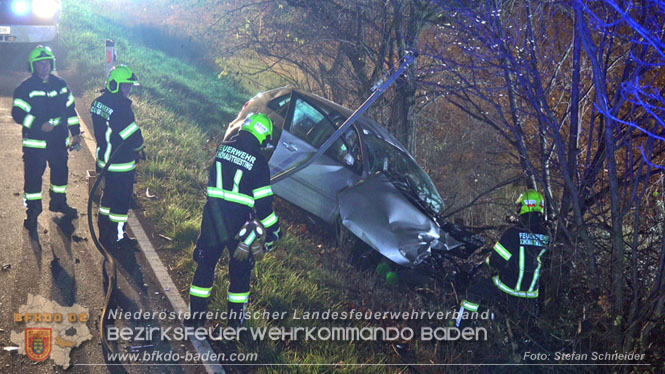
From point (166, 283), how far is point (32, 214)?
1744 mm

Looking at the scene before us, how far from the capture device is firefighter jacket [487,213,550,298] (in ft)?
17.7

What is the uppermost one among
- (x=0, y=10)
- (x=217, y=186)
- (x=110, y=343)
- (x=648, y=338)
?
(x=0, y=10)

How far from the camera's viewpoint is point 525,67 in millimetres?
4992

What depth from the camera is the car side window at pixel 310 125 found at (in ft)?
24.5

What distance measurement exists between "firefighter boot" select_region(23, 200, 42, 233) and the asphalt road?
83 mm

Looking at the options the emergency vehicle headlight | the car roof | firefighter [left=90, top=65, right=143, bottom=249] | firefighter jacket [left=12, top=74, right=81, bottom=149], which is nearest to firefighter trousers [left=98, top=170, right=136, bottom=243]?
firefighter [left=90, top=65, right=143, bottom=249]

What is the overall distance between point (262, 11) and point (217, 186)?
664 centimetres

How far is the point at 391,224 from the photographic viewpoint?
21.1ft

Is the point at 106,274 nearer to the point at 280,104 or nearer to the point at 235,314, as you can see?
the point at 235,314

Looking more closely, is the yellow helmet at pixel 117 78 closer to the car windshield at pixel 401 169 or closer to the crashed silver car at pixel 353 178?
the crashed silver car at pixel 353 178

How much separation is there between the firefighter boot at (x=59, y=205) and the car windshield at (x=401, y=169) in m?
3.53

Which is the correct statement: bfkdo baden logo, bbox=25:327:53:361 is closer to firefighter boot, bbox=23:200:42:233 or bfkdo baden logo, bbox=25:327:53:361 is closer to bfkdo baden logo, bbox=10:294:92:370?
bfkdo baden logo, bbox=10:294:92:370

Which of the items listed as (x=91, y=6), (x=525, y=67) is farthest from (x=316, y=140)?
(x=91, y=6)

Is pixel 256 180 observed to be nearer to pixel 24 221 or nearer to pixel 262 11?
pixel 24 221
